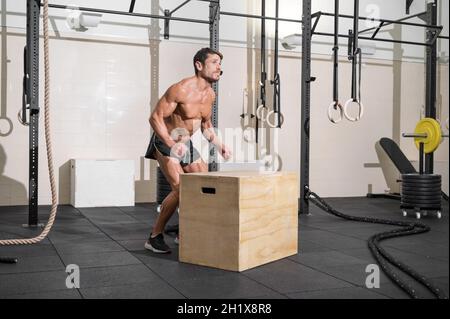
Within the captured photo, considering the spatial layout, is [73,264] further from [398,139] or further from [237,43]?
[398,139]

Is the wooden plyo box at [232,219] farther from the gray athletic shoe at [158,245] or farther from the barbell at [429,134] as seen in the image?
the barbell at [429,134]

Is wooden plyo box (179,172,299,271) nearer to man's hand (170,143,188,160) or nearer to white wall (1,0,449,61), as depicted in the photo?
man's hand (170,143,188,160)

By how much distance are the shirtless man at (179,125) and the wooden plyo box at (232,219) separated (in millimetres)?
300

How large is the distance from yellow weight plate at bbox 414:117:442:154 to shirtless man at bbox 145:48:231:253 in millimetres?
2610

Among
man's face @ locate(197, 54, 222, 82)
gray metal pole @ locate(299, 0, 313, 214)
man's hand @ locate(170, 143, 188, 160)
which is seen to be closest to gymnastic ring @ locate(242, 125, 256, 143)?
gray metal pole @ locate(299, 0, 313, 214)

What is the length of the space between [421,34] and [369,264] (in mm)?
5483

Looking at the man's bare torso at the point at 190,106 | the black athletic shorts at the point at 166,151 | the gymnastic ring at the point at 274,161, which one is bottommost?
the gymnastic ring at the point at 274,161

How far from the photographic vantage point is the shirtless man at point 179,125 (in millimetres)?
3258

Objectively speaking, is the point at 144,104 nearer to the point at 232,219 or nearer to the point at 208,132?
the point at 208,132

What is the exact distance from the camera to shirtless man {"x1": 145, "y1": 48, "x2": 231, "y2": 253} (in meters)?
3.26

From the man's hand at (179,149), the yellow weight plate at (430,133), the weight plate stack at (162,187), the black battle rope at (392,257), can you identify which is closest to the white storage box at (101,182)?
the weight plate stack at (162,187)

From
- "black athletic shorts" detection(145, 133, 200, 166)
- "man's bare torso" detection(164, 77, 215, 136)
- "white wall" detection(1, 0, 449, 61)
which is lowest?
"black athletic shorts" detection(145, 133, 200, 166)

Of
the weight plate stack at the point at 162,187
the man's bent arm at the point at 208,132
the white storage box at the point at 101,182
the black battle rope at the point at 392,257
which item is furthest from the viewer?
the white storage box at the point at 101,182

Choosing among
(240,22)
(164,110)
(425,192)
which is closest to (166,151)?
(164,110)
